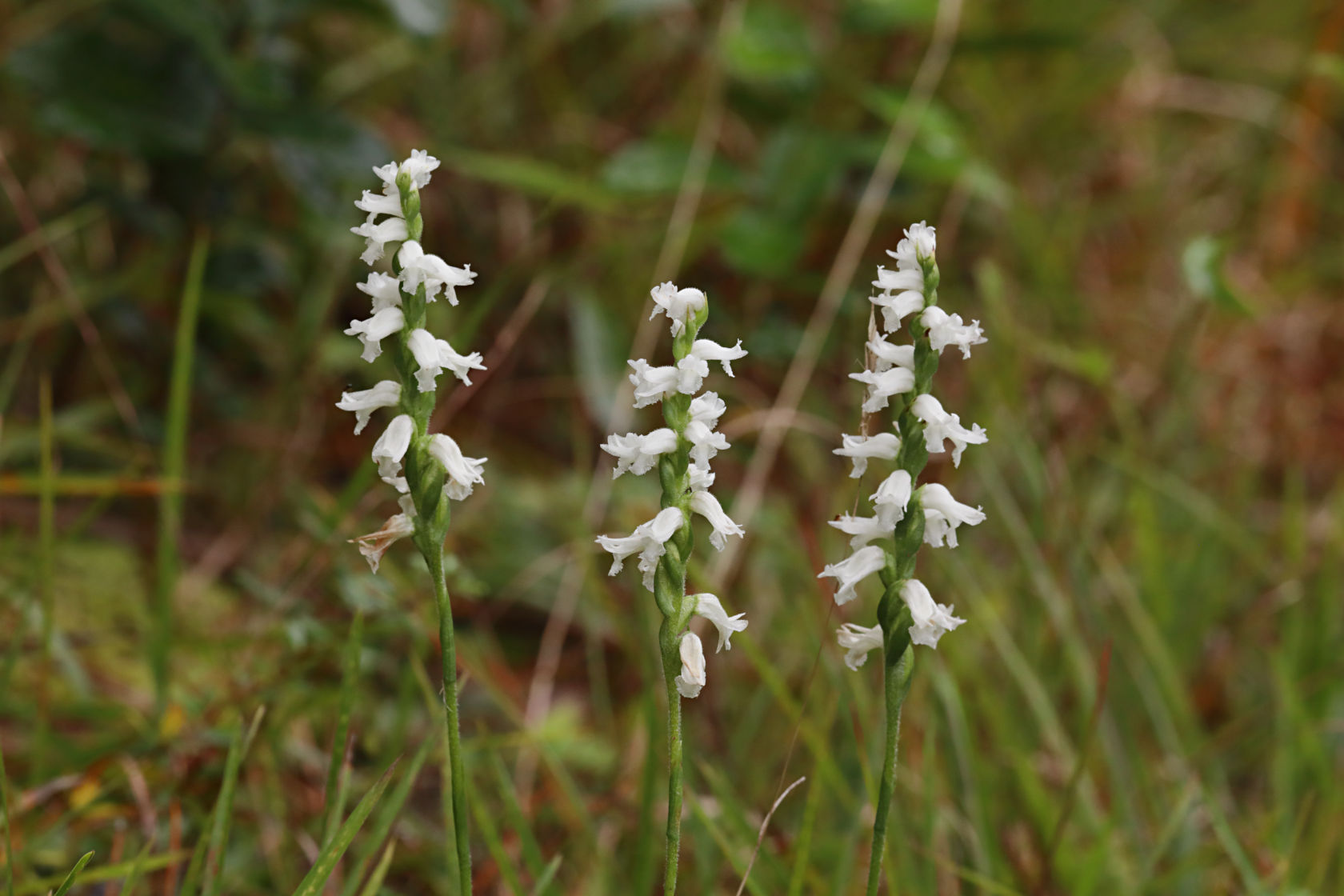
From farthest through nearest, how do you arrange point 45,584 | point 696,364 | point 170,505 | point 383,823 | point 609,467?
1. point 609,467
2. point 170,505
3. point 45,584
4. point 383,823
5. point 696,364

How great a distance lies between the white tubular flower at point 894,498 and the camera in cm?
112

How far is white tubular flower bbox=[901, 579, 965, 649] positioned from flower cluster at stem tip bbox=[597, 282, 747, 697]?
6.6 inches

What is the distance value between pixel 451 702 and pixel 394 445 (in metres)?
0.27

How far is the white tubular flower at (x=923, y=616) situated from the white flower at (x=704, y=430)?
23 cm

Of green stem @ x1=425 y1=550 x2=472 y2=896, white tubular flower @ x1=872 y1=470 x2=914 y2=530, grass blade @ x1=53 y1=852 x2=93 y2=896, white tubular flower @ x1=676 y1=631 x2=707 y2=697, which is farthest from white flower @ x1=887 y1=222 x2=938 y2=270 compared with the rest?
grass blade @ x1=53 y1=852 x2=93 y2=896

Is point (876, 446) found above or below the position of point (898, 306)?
below

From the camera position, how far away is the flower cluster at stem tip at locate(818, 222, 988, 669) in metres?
1.13

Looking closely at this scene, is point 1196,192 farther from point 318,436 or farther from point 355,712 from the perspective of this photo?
point 355,712

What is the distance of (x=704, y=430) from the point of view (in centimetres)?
113

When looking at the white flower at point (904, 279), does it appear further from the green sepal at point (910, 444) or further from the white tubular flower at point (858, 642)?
the white tubular flower at point (858, 642)

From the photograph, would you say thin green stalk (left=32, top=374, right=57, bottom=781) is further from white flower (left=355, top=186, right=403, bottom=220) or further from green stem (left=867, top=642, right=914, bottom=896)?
green stem (left=867, top=642, right=914, bottom=896)

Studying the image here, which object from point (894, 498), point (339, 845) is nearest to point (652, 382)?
point (894, 498)

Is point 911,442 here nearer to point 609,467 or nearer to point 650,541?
point 650,541

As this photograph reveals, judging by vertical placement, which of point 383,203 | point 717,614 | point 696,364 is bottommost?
point 717,614
